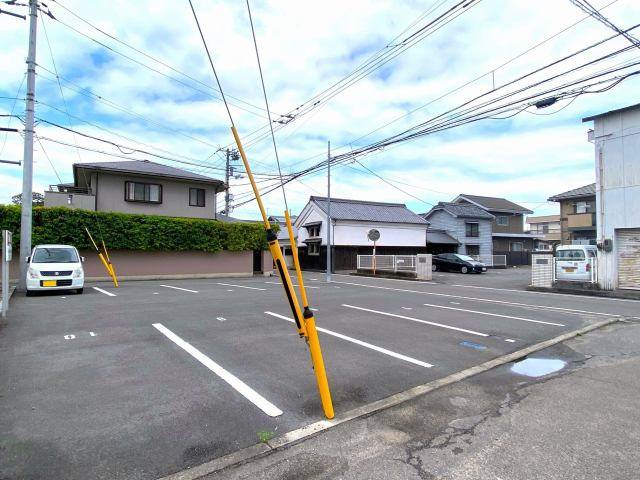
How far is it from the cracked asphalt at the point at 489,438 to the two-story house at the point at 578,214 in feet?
88.1

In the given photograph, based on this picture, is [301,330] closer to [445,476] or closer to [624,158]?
[445,476]

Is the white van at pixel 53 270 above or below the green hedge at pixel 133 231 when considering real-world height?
below

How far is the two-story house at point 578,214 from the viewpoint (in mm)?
26953

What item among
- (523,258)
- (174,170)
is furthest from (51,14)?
(523,258)

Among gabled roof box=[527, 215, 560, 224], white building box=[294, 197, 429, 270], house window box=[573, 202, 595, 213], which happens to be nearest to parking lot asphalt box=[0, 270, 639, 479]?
white building box=[294, 197, 429, 270]

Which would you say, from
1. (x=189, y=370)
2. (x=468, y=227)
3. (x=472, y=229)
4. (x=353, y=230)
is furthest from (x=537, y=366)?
(x=472, y=229)

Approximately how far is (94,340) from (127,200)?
1737cm

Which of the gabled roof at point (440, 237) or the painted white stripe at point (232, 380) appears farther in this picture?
the gabled roof at point (440, 237)

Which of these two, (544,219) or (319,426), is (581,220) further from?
(544,219)

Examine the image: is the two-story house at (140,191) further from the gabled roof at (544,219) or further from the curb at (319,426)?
the gabled roof at (544,219)

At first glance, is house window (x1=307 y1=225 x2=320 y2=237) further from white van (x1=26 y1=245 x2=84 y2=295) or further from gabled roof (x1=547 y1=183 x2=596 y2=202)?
white van (x1=26 y1=245 x2=84 y2=295)

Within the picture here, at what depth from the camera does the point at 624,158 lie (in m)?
14.6

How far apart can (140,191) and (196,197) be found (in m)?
3.18

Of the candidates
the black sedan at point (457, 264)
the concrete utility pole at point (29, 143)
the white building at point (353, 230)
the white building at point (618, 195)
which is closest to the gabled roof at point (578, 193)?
the black sedan at point (457, 264)
